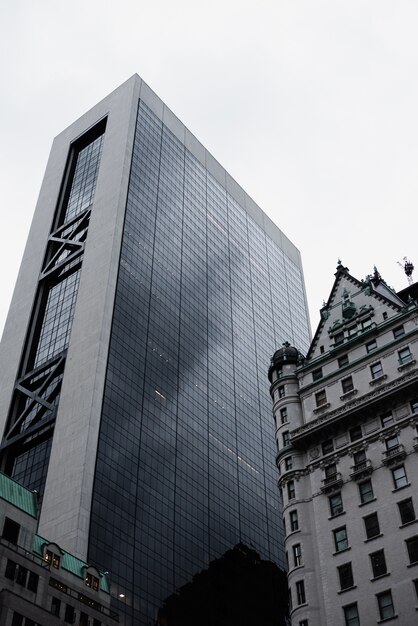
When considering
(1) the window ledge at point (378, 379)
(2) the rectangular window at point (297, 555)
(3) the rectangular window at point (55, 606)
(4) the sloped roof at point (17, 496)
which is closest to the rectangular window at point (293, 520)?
(2) the rectangular window at point (297, 555)

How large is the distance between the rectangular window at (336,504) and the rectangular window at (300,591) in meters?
6.84

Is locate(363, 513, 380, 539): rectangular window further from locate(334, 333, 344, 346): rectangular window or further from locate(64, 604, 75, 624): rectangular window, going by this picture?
locate(64, 604, 75, 624): rectangular window

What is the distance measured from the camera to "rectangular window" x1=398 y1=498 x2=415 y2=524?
229 ft

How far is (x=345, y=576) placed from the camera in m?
70.9

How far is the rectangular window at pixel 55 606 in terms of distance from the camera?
78.2 metres

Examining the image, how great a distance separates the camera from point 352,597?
226ft

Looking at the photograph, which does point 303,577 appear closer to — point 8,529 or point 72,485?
point 8,529

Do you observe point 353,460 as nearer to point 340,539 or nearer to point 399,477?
point 399,477

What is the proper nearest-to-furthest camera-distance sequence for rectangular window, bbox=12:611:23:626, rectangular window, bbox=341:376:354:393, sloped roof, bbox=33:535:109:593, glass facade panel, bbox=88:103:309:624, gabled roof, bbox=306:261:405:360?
rectangular window, bbox=12:611:23:626, sloped roof, bbox=33:535:109:593, rectangular window, bbox=341:376:354:393, gabled roof, bbox=306:261:405:360, glass facade panel, bbox=88:103:309:624

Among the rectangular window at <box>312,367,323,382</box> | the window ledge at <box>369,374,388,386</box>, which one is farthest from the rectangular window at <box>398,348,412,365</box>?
the rectangular window at <box>312,367,323,382</box>

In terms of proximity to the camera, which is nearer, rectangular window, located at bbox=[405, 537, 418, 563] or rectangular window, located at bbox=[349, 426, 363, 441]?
rectangular window, located at bbox=[405, 537, 418, 563]

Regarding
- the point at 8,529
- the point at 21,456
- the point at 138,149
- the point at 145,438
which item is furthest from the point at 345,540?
the point at 138,149

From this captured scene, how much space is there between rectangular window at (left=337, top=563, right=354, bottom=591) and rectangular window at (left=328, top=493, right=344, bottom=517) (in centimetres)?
552

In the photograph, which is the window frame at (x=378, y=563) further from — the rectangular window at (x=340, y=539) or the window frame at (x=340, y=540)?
the rectangular window at (x=340, y=539)
